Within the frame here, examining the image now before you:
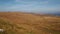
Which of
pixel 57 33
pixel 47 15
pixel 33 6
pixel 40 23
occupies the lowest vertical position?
pixel 57 33

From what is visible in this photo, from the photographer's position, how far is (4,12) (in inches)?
88.4

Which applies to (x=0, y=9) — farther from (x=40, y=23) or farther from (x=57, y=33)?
(x=57, y=33)

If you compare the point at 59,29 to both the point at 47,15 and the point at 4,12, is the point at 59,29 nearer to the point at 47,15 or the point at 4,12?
the point at 47,15

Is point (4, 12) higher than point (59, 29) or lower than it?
higher

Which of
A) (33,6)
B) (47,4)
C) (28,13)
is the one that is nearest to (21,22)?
(28,13)

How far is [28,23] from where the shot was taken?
2.21 m

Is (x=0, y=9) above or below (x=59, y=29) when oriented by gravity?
above

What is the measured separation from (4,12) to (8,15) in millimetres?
87

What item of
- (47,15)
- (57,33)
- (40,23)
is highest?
(47,15)

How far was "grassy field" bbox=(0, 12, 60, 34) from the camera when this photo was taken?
2.15m

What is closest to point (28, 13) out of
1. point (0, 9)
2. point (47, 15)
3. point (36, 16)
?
point (36, 16)

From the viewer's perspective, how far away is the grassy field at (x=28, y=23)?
2150 mm

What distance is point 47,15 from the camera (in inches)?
85.4

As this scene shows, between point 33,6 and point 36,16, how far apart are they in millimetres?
178
